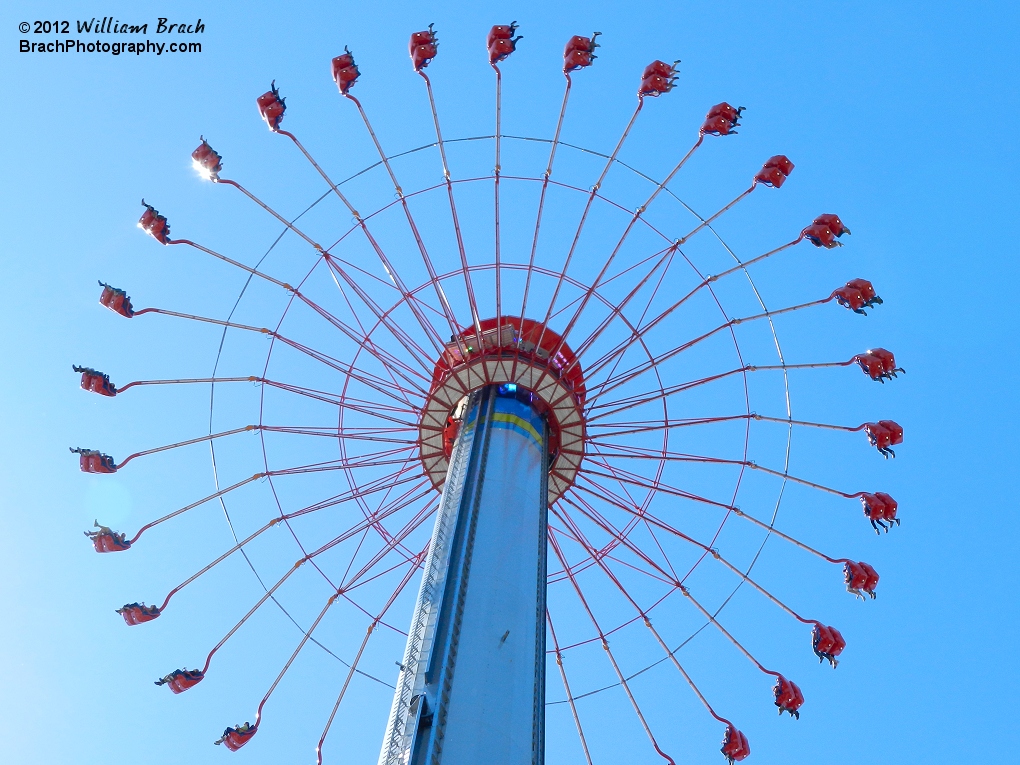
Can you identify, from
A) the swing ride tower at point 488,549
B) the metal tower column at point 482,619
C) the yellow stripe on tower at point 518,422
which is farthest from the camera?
the yellow stripe on tower at point 518,422

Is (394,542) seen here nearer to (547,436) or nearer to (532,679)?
(547,436)

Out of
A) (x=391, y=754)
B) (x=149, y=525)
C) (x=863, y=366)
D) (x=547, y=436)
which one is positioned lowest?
(x=391, y=754)

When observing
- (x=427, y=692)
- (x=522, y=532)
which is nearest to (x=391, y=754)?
(x=427, y=692)

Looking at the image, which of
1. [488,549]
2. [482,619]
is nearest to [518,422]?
[488,549]

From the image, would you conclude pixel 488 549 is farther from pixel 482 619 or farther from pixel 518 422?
pixel 518 422

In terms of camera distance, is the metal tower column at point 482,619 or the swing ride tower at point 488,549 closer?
the metal tower column at point 482,619

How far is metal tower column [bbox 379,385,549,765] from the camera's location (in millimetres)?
23703

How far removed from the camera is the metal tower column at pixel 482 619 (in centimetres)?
2370

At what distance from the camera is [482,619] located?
26656mm

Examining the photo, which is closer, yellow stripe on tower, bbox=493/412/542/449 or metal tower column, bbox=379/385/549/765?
metal tower column, bbox=379/385/549/765

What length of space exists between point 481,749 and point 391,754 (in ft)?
6.43

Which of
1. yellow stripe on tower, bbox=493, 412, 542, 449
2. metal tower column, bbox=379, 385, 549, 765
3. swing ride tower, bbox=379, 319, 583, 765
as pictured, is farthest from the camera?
yellow stripe on tower, bbox=493, 412, 542, 449

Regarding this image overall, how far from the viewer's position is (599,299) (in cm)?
3631

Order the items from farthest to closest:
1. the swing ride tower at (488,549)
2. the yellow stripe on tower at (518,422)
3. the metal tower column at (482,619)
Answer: the yellow stripe on tower at (518,422) → the swing ride tower at (488,549) → the metal tower column at (482,619)
